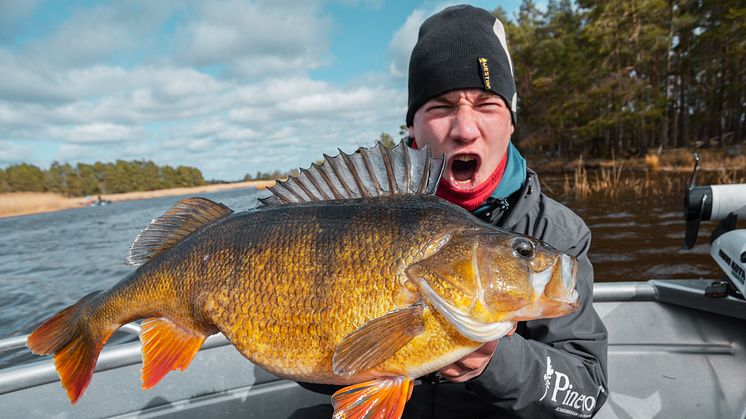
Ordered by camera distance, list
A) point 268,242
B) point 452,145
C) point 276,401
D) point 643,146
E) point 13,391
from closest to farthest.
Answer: point 268,242 → point 452,145 → point 13,391 → point 276,401 → point 643,146

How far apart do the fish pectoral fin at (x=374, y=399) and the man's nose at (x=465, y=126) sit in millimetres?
1397

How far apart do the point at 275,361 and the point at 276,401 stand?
195 cm

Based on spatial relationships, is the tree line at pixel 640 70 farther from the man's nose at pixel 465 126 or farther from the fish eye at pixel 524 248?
the fish eye at pixel 524 248

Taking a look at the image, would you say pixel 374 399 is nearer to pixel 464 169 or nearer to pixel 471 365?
pixel 471 365

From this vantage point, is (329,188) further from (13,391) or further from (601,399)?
(13,391)

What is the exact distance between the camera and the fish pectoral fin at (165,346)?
5.55ft

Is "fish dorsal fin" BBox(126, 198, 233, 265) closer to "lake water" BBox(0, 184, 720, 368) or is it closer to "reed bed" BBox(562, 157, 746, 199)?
"lake water" BBox(0, 184, 720, 368)

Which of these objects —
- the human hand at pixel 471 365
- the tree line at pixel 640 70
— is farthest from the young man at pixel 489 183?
the tree line at pixel 640 70

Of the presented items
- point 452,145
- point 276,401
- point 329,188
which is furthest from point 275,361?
point 276,401

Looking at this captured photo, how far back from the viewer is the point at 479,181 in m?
2.40

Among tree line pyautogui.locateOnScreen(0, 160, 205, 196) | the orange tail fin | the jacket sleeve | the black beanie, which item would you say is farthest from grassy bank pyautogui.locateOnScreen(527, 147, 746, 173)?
tree line pyautogui.locateOnScreen(0, 160, 205, 196)

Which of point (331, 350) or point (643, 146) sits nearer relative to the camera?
point (331, 350)

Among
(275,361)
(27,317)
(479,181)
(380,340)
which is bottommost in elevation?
(27,317)

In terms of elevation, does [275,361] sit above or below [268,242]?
below
